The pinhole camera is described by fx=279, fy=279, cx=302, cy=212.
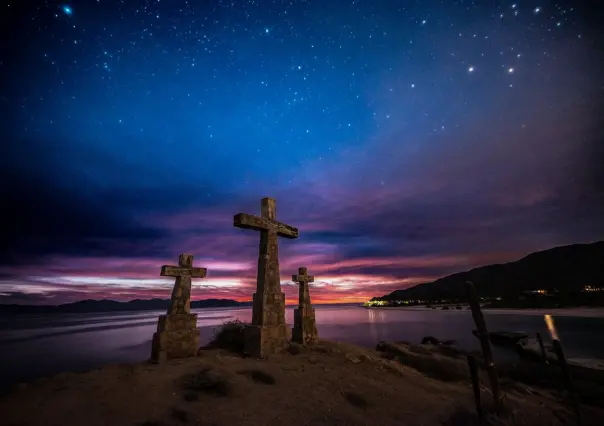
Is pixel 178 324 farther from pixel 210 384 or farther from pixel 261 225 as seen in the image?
pixel 261 225

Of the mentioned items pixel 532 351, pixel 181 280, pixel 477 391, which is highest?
pixel 181 280

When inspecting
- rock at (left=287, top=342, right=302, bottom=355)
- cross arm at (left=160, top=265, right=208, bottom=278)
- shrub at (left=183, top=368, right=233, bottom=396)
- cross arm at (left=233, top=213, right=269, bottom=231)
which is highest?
cross arm at (left=233, top=213, right=269, bottom=231)

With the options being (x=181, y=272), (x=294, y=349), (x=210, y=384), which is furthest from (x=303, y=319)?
(x=210, y=384)

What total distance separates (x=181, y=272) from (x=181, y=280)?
11.5 inches

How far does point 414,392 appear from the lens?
8.30 m

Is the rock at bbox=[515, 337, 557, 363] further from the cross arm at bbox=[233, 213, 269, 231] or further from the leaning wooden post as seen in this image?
the cross arm at bbox=[233, 213, 269, 231]

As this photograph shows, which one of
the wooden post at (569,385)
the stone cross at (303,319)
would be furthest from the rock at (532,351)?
the stone cross at (303,319)

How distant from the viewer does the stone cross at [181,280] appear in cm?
1005

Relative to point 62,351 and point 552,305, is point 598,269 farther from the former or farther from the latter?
point 62,351

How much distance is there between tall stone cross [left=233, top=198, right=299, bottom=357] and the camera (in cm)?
962

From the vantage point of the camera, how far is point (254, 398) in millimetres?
6395

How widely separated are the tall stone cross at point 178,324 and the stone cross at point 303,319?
5.07 m

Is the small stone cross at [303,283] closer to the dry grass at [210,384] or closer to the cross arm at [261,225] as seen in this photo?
the cross arm at [261,225]

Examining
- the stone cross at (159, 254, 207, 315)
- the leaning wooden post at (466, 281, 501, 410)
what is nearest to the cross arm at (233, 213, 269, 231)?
the stone cross at (159, 254, 207, 315)
